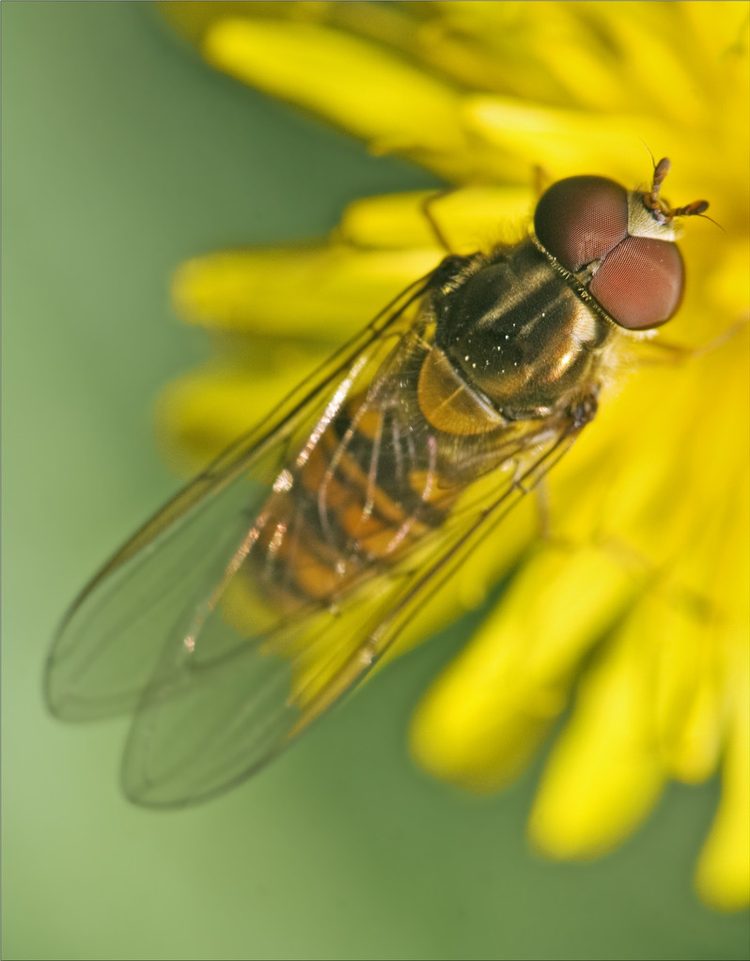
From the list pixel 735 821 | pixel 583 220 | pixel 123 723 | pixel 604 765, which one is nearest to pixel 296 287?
pixel 583 220

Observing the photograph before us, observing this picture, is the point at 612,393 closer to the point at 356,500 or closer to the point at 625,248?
the point at 625,248

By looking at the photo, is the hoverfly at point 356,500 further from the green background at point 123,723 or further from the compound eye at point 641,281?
the green background at point 123,723

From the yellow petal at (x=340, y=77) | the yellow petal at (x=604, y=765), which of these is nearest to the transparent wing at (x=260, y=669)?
the yellow petal at (x=604, y=765)

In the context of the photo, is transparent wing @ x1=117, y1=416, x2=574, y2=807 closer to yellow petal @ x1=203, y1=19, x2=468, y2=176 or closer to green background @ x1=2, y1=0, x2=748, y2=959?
green background @ x1=2, y1=0, x2=748, y2=959

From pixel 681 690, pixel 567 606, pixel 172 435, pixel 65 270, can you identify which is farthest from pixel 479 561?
pixel 65 270

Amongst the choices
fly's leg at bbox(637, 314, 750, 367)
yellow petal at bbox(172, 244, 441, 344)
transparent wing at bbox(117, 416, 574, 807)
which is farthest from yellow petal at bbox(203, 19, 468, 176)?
transparent wing at bbox(117, 416, 574, 807)

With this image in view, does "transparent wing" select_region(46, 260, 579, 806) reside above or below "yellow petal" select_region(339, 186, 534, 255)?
below
